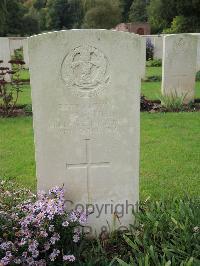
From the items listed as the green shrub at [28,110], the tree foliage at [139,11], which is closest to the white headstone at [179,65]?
the green shrub at [28,110]

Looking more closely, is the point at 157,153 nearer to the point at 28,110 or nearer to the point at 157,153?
the point at 157,153

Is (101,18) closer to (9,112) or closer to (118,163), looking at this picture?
(9,112)

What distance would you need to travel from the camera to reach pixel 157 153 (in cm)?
602

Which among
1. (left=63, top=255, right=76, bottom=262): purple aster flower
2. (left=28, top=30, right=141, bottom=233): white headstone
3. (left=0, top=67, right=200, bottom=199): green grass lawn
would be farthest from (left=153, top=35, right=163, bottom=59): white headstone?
(left=63, top=255, right=76, bottom=262): purple aster flower

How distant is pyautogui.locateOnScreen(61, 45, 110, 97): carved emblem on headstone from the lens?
3180mm

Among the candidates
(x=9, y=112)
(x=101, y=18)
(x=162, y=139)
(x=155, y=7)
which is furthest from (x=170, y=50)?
(x=101, y=18)

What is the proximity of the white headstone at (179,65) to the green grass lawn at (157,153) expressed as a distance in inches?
54.8

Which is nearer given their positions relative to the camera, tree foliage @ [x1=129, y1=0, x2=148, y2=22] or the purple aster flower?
the purple aster flower

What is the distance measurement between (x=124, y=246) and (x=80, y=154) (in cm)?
88

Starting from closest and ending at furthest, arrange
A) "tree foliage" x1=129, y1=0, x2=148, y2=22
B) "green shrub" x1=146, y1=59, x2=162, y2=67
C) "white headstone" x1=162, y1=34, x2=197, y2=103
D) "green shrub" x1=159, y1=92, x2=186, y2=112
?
1. "green shrub" x1=159, y1=92, x2=186, y2=112
2. "white headstone" x1=162, y1=34, x2=197, y2=103
3. "green shrub" x1=146, y1=59, x2=162, y2=67
4. "tree foliage" x1=129, y1=0, x2=148, y2=22

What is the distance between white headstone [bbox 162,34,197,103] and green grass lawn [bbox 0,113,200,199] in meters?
1.39

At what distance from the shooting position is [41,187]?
3.50m

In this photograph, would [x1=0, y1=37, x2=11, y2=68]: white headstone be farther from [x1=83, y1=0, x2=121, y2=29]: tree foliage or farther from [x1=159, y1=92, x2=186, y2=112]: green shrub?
[x1=83, y1=0, x2=121, y2=29]: tree foliage

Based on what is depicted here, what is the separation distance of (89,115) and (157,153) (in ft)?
9.51
